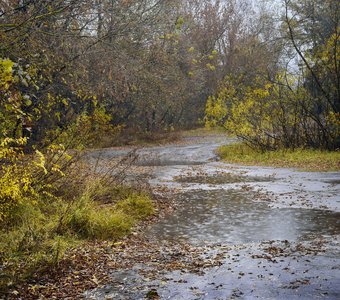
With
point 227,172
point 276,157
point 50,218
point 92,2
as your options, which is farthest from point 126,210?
point 276,157

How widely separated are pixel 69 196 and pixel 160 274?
4.75 m

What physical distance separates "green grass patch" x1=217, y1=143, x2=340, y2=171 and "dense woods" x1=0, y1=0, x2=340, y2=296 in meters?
0.81

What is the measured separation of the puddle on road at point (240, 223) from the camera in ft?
30.3

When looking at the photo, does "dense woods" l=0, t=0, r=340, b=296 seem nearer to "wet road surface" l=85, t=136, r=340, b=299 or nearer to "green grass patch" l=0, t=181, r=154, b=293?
"green grass patch" l=0, t=181, r=154, b=293

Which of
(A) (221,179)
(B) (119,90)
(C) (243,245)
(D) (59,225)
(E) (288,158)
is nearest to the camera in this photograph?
(C) (243,245)

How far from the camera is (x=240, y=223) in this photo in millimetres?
10445

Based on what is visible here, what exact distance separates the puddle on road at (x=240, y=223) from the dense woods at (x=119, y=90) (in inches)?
35.0

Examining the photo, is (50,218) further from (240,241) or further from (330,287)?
(330,287)

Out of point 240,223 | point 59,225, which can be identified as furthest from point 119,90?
point 59,225

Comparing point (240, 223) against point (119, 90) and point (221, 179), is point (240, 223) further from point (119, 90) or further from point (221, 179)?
point (119, 90)

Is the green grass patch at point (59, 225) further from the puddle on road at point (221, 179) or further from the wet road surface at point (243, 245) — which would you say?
the puddle on road at point (221, 179)

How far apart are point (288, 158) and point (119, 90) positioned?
8395 mm

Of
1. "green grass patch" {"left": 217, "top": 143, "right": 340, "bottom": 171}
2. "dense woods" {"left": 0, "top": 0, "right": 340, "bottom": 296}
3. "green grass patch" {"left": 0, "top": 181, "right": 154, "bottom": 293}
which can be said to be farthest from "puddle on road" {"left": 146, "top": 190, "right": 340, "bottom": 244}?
"green grass patch" {"left": 217, "top": 143, "right": 340, "bottom": 171}

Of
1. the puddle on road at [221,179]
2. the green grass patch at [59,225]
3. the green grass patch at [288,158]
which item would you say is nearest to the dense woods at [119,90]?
the green grass patch at [59,225]
